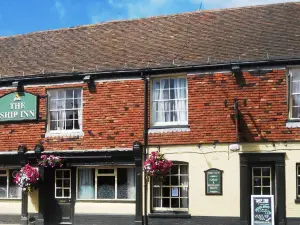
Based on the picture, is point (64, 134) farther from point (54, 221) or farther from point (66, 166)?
point (54, 221)

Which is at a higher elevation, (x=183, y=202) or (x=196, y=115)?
(x=196, y=115)

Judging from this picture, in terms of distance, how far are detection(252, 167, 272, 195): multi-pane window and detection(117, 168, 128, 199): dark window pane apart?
13.4 ft

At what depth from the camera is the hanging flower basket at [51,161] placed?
1819 centimetres

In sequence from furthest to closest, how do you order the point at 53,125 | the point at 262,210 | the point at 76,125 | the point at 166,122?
1. the point at 53,125
2. the point at 76,125
3. the point at 166,122
4. the point at 262,210

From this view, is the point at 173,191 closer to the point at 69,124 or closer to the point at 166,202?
the point at 166,202

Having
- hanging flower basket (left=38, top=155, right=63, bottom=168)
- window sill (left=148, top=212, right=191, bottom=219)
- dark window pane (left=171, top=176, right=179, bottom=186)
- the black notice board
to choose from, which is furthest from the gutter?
window sill (left=148, top=212, right=191, bottom=219)

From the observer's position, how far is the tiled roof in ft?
58.2

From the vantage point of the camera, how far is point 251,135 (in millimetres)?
16469

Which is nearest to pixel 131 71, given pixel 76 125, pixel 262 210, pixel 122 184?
pixel 76 125

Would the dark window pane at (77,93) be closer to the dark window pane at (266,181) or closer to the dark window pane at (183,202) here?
the dark window pane at (183,202)

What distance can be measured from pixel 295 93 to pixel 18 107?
→ 925 centimetres

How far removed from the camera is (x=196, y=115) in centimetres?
1719

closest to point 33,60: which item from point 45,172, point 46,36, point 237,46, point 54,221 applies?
point 46,36

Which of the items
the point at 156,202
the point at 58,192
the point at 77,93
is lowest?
the point at 156,202
